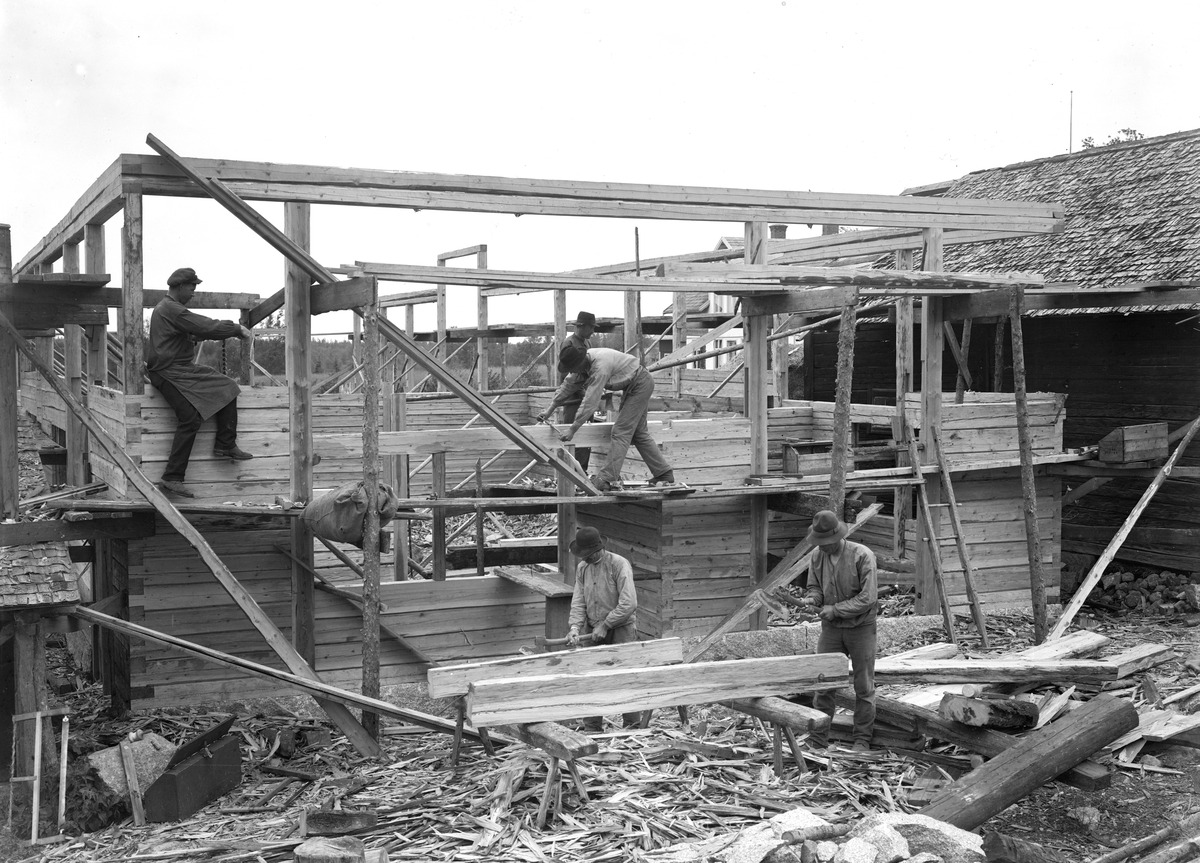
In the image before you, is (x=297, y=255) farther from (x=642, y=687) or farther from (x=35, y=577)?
(x=642, y=687)

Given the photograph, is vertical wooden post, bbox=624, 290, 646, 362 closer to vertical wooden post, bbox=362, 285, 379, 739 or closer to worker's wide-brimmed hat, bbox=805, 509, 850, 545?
vertical wooden post, bbox=362, 285, 379, 739

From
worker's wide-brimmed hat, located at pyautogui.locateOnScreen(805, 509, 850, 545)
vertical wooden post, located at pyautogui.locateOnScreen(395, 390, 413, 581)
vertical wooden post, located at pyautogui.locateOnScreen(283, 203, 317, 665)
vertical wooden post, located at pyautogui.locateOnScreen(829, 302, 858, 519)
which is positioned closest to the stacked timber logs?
vertical wooden post, located at pyautogui.locateOnScreen(829, 302, 858, 519)

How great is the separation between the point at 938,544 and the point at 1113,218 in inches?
251

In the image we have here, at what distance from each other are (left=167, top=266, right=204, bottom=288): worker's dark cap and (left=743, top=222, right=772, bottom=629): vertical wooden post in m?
5.91

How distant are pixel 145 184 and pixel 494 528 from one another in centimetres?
1241

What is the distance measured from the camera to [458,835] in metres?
7.83

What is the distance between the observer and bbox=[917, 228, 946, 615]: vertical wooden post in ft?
46.3

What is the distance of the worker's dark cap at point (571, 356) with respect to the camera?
12250mm

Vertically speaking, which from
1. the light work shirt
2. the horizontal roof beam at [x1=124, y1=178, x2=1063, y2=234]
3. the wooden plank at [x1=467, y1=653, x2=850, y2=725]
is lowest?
the wooden plank at [x1=467, y1=653, x2=850, y2=725]

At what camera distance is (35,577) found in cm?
976

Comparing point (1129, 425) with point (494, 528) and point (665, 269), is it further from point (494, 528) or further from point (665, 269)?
point (494, 528)

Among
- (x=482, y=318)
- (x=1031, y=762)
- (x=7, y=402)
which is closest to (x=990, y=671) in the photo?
(x=1031, y=762)

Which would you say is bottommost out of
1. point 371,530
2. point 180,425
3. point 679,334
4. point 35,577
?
point 35,577

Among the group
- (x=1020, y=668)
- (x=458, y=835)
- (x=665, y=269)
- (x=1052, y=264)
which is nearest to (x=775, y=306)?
(x=665, y=269)
